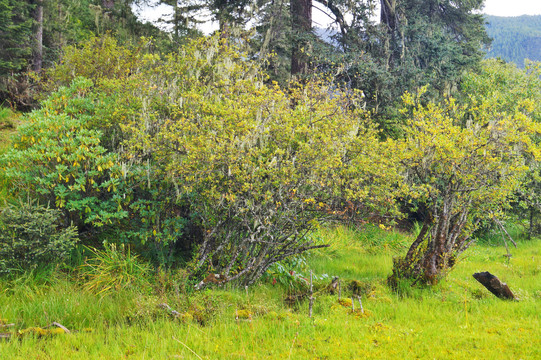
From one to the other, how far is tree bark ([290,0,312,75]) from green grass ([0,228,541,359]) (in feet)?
37.2

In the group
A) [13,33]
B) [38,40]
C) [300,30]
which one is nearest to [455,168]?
[300,30]

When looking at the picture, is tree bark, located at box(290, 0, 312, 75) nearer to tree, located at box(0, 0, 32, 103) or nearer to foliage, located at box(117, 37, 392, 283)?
foliage, located at box(117, 37, 392, 283)

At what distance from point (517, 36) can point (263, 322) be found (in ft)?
633

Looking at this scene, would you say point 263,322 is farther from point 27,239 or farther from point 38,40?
point 38,40

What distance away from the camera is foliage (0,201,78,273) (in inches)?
246

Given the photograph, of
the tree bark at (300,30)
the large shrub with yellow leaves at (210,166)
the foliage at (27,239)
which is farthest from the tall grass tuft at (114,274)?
the tree bark at (300,30)

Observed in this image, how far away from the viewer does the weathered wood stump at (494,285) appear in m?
6.71

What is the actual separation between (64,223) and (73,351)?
3866 millimetres

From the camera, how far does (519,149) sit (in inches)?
299

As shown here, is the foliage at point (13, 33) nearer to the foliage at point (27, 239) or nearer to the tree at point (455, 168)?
the foliage at point (27, 239)

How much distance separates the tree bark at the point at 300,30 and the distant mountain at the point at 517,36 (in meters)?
131

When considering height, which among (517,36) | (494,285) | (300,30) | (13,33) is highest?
(517,36)

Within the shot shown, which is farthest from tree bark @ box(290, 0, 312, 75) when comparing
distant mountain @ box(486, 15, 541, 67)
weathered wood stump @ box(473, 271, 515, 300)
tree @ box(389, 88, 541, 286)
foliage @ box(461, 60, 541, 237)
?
A: distant mountain @ box(486, 15, 541, 67)

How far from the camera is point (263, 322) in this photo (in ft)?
17.4
